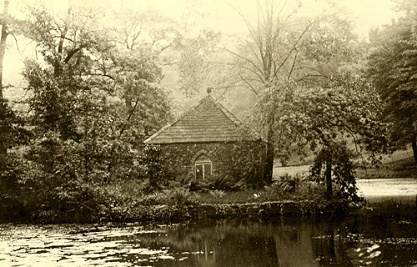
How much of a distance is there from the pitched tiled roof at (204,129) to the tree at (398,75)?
14.8 m

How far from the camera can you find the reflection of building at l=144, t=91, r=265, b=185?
28.4 meters

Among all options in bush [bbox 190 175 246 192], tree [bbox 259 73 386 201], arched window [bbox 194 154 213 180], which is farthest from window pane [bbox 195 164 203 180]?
tree [bbox 259 73 386 201]

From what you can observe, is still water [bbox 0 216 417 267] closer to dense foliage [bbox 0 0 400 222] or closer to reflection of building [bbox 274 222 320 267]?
reflection of building [bbox 274 222 320 267]

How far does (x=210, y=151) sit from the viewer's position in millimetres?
28594

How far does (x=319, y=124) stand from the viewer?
77.2ft

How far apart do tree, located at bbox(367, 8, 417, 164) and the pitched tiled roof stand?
583 inches

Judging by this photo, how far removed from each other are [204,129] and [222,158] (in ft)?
6.61

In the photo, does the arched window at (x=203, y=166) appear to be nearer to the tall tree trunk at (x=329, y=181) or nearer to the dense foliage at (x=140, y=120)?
the dense foliage at (x=140, y=120)

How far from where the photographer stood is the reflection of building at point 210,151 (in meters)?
28.4

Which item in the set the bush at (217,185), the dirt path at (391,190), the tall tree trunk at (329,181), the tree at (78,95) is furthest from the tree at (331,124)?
the tree at (78,95)

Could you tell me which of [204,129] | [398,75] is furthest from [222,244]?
[398,75]

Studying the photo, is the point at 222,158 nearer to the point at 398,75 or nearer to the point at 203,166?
the point at 203,166

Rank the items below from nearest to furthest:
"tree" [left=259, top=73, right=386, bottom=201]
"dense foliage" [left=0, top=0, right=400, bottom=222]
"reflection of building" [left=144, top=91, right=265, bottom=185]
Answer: "tree" [left=259, top=73, right=386, bottom=201] < "dense foliage" [left=0, top=0, right=400, bottom=222] < "reflection of building" [left=144, top=91, right=265, bottom=185]

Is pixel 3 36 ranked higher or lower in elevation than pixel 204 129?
higher
